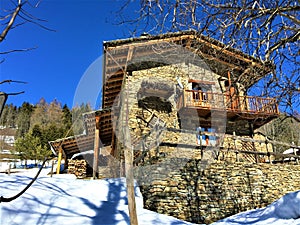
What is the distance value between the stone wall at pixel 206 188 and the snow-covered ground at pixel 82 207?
42 centimetres

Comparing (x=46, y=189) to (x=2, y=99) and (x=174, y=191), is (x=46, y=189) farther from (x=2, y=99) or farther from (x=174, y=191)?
(x=2, y=99)

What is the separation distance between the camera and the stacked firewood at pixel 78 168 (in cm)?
1349

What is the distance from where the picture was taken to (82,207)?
463 cm

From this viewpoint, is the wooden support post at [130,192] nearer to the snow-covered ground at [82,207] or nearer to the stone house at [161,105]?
the snow-covered ground at [82,207]

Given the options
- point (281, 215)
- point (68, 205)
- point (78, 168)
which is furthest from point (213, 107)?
point (78, 168)

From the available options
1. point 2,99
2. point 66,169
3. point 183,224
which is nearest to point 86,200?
point 183,224

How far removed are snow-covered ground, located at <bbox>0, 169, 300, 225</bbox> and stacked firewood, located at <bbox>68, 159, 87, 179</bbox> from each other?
298 inches

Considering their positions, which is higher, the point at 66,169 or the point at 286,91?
the point at 286,91

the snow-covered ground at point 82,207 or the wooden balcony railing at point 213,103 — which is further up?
the wooden balcony railing at point 213,103

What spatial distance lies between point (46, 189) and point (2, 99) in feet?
15.1

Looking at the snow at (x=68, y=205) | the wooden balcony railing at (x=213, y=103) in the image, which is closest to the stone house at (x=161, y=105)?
the wooden balcony railing at (x=213, y=103)

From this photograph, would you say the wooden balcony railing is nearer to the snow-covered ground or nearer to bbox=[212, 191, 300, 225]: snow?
the snow-covered ground

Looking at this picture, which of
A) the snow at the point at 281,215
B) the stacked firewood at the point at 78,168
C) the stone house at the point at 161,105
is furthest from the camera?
the stacked firewood at the point at 78,168

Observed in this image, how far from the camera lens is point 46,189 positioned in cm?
521
